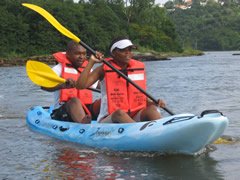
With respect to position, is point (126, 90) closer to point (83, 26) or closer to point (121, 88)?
point (121, 88)

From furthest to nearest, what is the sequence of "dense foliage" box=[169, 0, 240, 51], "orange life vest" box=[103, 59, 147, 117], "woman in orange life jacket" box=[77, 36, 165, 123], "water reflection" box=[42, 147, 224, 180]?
"dense foliage" box=[169, 0, 240, 51]
"orange life vest" box=[103, 59, 147, 117]
"woman in orange life jacket" box=[77, 36, 165, 123]
"water reflection" box=[42, 147, 224, 180]

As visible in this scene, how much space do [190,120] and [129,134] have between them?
746mm

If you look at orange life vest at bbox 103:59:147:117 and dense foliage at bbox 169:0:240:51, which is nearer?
orange life vest at bbox 103:59:147:117

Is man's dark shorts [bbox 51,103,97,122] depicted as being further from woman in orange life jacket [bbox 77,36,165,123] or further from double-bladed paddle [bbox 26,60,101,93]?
woman in orange life jacket [bbox 77,36,165,123]

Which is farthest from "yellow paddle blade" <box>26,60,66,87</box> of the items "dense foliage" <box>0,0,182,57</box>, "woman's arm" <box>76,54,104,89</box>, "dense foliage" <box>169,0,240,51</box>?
"dense foliage" <box>169,0,240,51</box>

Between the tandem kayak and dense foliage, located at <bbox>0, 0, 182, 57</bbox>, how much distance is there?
35.7m

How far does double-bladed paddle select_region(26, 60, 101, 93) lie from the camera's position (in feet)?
16.8

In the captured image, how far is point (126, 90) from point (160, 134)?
783 millimetres

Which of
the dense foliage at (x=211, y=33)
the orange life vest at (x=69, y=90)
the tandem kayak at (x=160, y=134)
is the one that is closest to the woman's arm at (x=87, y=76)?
the tandem kayak at (x=160, y=134)

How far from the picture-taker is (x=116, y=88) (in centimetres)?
448

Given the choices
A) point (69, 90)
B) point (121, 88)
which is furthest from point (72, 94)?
point (121, 88)

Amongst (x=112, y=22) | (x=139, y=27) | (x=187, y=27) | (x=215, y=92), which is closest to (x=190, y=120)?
(x=215, y=92)

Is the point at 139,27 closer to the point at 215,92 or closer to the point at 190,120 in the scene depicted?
the point at 215,92

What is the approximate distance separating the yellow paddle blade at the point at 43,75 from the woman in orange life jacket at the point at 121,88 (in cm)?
80
